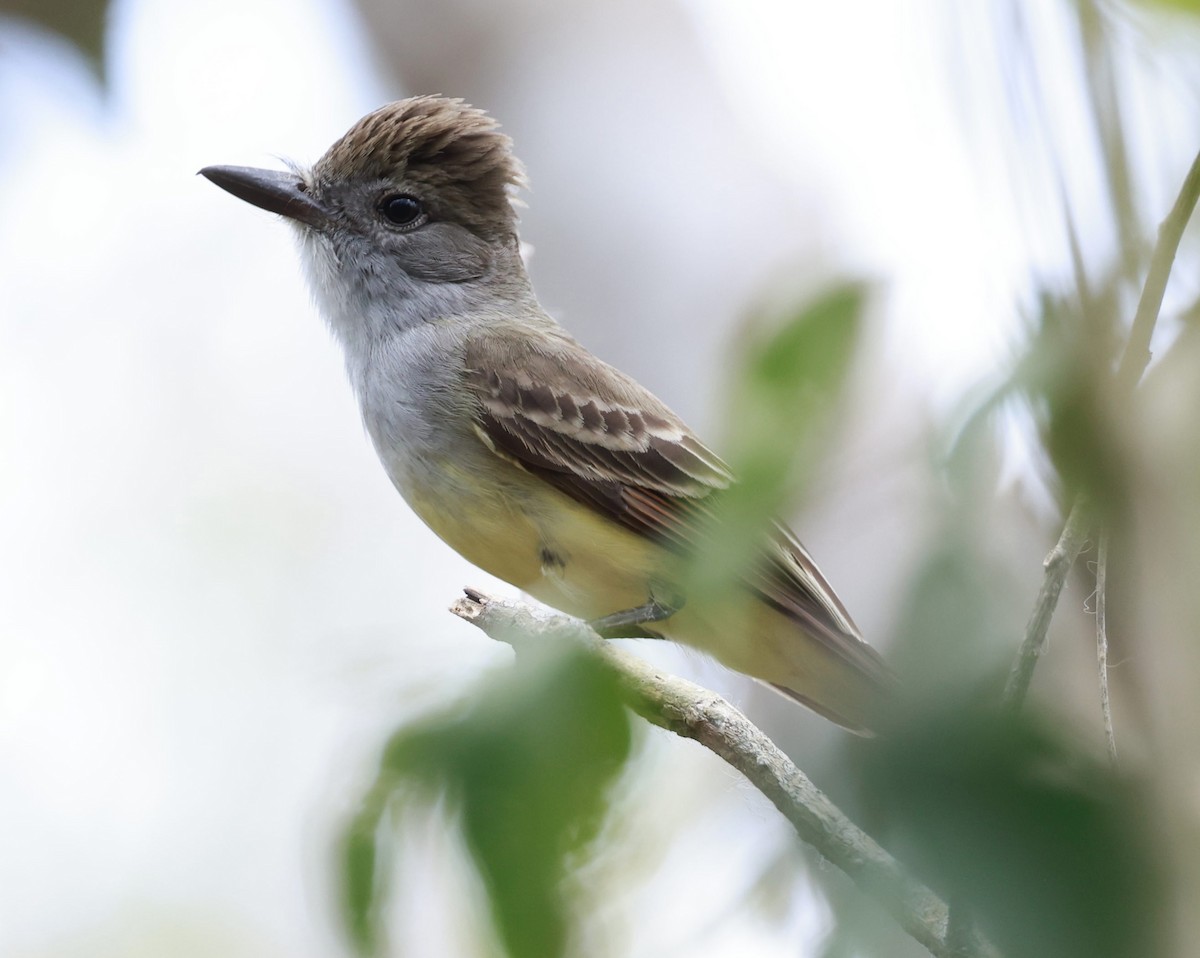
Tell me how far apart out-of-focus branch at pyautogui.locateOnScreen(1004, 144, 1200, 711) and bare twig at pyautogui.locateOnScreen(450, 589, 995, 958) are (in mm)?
263

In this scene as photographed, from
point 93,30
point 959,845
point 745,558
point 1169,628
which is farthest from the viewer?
point 93,30

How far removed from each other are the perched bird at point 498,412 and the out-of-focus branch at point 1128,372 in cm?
146

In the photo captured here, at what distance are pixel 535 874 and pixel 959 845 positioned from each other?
339mm

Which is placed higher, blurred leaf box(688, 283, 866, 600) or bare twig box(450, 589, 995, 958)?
blurred leaf box(688, 283, 866, 600)

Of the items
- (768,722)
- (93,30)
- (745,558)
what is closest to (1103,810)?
(745,558)

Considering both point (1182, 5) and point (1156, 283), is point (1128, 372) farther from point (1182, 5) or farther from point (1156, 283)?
point (1182, 5)

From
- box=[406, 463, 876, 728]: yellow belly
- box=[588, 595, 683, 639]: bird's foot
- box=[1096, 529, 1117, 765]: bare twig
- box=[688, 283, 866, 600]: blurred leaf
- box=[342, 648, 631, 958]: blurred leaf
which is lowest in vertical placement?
box=[588, 595, 683, 639]: bird's foot

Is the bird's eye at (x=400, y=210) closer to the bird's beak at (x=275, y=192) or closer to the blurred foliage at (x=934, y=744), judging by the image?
the bird's beak at (x=275, y=192)

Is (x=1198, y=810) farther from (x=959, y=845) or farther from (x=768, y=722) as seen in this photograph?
(x=768, y=722)

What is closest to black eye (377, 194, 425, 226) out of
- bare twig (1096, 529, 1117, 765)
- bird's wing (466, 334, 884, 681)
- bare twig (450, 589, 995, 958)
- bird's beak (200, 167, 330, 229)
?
bird's beak (200, 167, 330, 229)

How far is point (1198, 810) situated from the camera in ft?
3.92

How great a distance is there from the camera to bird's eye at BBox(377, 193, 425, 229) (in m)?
4.41

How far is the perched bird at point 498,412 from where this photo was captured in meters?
3.50

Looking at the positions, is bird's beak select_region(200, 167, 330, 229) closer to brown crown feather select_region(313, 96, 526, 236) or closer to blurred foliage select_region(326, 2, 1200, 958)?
brown crown feather select_region(313, 96, 526, 236)
